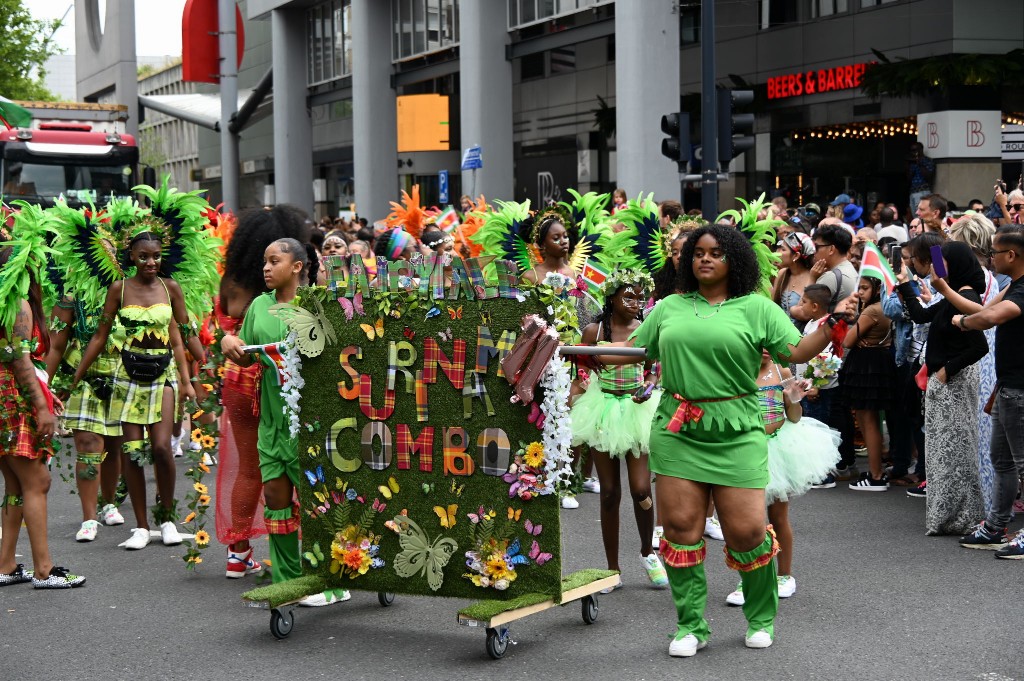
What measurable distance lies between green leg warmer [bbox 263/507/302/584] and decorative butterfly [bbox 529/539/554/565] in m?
1.44

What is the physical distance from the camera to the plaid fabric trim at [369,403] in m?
6.45

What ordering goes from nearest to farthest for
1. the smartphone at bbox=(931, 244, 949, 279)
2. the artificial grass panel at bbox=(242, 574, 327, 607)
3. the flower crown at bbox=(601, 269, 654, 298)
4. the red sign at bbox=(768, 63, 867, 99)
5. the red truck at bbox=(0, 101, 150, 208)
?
the artificial grass panel at bbox=(242, 574, 327, 607), the flower crown at bbox=(601, 269, 654, 298), the smartphone at bbox=(931, 244, 949, 279), the red sign at bbox=(768, 63, 867, 99), the red truck at bbox=(0, 101, 150, 208)

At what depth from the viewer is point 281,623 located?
6.46m

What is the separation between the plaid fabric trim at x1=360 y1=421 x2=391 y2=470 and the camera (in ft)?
21.1

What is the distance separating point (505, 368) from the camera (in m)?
6.07

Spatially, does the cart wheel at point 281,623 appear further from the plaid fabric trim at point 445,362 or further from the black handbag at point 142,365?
the black handbag at point 142,365

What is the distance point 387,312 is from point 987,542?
14.3 ft

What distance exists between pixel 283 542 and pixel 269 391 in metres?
0.81

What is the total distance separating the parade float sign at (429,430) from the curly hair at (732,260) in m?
0.69

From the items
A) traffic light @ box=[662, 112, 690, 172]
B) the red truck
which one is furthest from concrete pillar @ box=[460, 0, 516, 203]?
traffic light @ box=[662, 112, 690, 172]

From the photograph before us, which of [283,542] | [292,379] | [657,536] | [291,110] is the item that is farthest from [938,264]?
[291,110]

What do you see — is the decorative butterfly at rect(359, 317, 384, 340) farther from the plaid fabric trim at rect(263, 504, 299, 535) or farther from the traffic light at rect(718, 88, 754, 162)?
the traffic light at rect(718, 88, 754, 162)

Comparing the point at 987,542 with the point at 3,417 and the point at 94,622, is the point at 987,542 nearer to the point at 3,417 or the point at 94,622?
the point at 94,622

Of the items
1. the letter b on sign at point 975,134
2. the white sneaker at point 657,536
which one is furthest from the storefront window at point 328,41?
the white sneaker at point 657,536
